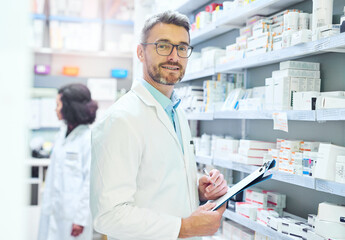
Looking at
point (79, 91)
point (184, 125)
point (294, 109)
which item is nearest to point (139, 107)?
point (184, 125)

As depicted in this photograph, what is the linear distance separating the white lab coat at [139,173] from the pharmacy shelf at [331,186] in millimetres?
655

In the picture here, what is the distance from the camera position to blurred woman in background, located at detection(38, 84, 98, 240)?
337cm

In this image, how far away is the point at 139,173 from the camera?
5.81ft

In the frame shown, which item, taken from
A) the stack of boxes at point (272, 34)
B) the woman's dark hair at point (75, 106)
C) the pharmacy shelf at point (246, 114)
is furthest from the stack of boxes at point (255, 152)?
the woman's dark hair at point (75, 106)

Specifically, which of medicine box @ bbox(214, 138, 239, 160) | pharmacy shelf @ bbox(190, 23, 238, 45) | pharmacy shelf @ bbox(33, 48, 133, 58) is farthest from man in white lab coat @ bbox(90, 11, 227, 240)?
pharmacy shelf @ bbox(33, 48, 133, 58)

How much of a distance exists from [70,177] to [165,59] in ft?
6.36

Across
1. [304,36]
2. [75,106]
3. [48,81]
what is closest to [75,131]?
[75,106]

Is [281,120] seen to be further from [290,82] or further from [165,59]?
[165,59]

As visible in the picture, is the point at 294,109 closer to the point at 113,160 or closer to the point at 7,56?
the point at 113,160

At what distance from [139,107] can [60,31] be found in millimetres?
4625

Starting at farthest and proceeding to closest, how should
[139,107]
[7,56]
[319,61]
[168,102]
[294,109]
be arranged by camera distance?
[319,61]
[294,109]
[168,102]
[139,107]
[7,56]

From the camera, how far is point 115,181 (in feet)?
5.32

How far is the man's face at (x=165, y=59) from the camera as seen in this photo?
6.29ft

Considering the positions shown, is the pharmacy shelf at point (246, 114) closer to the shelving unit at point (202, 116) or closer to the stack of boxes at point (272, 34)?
the shelving unit at point (202, 116)
